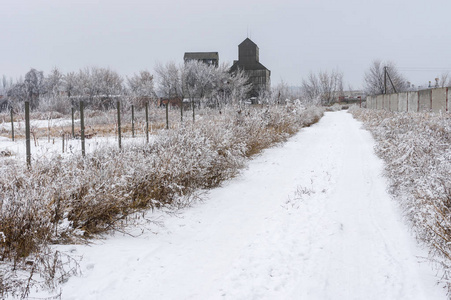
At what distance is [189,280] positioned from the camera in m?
3.61

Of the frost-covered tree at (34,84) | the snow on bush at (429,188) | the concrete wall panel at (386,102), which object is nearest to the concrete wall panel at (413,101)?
the concrete wall panel at (386,102)

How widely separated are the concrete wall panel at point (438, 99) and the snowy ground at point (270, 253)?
27.2 feet

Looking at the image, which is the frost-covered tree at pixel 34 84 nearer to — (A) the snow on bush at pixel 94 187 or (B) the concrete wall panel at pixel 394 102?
→ (B) the concrete wall panel at pixel 394 102

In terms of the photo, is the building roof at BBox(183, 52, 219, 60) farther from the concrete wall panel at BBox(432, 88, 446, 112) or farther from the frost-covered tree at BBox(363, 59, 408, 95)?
the concrete wall panel at BBox(432, 88, 446, 112)

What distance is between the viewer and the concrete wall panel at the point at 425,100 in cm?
1476

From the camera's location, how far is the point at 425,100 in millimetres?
15312

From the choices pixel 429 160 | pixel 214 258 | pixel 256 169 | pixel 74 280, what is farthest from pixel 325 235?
pixel 256 169

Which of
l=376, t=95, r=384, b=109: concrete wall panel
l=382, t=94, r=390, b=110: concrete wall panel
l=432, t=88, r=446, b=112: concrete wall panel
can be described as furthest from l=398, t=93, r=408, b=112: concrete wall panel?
l=376, t=95, r=384, b=109: concrete wall panel

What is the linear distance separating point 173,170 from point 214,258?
2.37 m

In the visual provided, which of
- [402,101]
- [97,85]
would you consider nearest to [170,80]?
[97,85]

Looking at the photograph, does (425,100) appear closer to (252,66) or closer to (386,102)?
(386,102)

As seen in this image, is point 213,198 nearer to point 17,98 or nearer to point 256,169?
point 256,169

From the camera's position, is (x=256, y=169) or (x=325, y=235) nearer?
(x=325, y=235)

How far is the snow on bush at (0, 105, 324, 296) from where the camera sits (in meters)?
3.43
